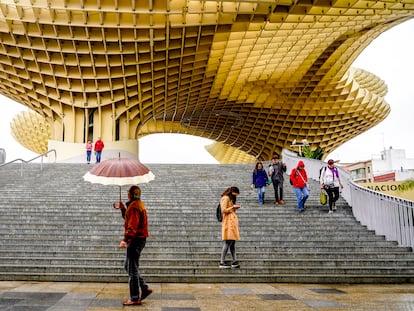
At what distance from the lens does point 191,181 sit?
15.1 metres

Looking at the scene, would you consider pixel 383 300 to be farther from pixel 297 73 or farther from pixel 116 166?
pixel 297 73

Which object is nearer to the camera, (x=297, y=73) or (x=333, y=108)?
(x=297, y=73)

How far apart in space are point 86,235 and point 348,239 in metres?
5.59

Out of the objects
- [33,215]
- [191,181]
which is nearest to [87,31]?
[191,181]

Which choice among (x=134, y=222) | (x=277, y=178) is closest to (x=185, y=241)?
(x=134, y=222)

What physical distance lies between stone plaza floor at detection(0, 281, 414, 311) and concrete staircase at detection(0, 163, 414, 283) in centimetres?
39

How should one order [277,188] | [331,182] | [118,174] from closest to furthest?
[118,174] → [331,182] → [277,188]

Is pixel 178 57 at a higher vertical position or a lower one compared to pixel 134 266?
higher

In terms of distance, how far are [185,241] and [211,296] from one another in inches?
119

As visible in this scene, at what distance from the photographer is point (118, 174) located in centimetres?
577

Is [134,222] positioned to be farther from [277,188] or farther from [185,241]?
[277,188]

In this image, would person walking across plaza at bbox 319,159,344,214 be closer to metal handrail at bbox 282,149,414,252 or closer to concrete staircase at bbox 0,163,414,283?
concrete staircase at bbox 0,163,414,283

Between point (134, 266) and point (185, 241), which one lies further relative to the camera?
point (185, 241)

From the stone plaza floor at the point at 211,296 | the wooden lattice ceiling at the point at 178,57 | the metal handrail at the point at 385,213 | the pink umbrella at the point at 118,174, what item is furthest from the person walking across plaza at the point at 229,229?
the wooden lattice ceiling at the point at 178,57
